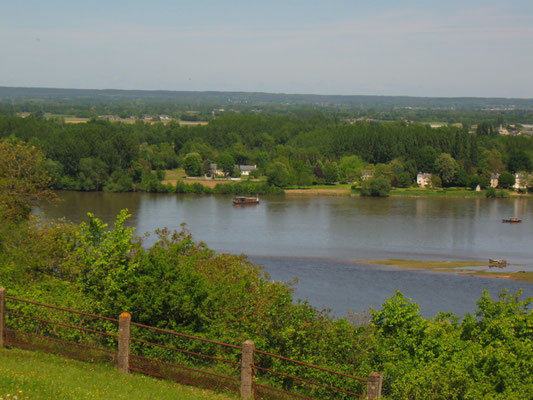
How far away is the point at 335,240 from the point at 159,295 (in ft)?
77.6

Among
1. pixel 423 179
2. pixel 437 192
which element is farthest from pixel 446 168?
pixel 437 192

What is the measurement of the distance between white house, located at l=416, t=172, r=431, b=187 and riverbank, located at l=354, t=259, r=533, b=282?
27781 mm

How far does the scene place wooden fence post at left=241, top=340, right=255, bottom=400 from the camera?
5.96 meters

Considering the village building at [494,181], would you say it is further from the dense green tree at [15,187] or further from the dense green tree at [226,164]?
the dense green tree at [15,187]

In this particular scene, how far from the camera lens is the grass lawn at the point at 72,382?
5688 mm

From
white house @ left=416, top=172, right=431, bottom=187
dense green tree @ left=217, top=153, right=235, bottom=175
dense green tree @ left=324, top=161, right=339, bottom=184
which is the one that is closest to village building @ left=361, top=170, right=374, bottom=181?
dense green tree @ left=324, top=161, right=339, bottom=184

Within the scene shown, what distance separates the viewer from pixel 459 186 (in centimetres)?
5456

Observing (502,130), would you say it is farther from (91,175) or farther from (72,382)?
(72,382)

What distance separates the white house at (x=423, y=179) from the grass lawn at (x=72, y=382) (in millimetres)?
49869

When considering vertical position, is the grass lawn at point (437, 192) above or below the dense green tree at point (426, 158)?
below

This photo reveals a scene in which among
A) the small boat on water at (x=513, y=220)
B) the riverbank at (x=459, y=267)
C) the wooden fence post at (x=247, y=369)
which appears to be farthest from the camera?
the small boat on water at (x=513, y=220)

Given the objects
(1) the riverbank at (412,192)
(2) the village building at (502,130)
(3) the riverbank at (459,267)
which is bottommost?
(3) the riverbank at (459,267)

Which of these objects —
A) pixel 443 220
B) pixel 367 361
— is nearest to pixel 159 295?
pixel 367 361

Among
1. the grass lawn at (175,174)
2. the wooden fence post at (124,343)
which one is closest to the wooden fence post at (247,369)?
the wooden fence post at (124,343)
